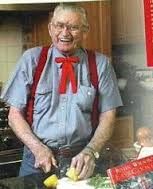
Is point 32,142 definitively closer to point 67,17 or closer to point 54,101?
point 54,101

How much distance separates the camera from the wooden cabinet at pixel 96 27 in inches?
64.7

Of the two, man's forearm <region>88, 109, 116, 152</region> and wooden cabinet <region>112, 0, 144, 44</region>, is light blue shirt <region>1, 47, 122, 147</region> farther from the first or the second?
wooden cabinet <region>112, 0, 144, 44</region>

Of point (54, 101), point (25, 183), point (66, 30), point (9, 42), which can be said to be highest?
point (9, 42)

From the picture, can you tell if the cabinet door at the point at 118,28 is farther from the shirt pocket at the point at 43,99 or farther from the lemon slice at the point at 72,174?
the lemon slice at the point at 72,174

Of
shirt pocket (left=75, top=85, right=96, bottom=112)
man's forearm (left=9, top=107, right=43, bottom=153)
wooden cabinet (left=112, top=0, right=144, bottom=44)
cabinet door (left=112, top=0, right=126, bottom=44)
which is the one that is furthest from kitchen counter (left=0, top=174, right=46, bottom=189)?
cabinet door (left=112, top=0, right=126, bottom=44)

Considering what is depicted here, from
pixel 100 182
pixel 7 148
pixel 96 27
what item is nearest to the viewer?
pixel 100 182

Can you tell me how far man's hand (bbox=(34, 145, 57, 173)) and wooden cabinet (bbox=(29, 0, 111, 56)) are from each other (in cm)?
72

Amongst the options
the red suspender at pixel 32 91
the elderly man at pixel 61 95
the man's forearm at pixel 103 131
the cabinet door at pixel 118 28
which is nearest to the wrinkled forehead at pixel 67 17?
the elderly man at pixel 61 95

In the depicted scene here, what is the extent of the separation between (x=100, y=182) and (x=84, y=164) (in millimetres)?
72

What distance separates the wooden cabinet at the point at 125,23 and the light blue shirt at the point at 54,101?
1.54 feet

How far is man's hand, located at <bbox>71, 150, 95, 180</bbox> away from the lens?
32.2 inches

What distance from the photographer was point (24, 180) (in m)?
0.85

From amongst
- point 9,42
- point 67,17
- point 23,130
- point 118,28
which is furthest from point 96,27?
point 23,130

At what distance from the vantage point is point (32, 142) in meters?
0.99
